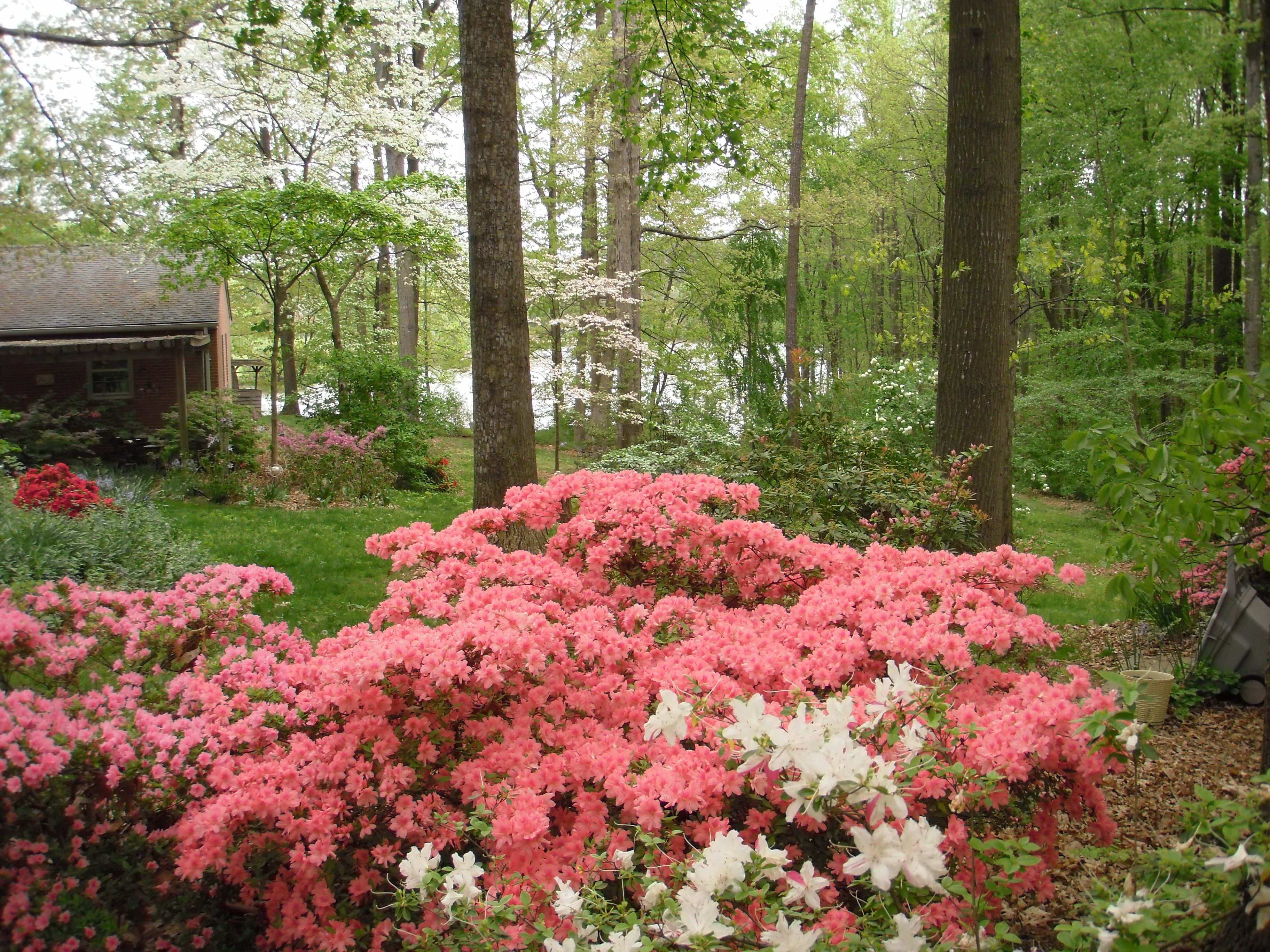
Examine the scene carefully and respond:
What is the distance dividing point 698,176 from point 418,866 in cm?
813

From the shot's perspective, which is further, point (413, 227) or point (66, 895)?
point (413, 227)

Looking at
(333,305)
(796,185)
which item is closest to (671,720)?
(796,185)

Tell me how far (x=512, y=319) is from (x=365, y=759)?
324 cm

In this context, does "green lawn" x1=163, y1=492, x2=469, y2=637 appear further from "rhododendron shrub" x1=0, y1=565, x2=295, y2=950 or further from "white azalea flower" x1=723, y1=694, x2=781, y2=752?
"white azalea flower" x1=723, y1=694, x2=781, y2=752

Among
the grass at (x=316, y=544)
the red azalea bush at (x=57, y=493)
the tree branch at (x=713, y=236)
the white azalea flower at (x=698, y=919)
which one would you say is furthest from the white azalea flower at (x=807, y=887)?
the tree branch at (x=713, y=236)

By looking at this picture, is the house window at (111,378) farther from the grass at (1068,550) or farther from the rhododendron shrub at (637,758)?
the rhododendron shrub at (637,758)

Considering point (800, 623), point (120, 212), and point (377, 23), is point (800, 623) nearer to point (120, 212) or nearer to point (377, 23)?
point (120, 212)

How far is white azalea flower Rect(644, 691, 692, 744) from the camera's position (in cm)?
170

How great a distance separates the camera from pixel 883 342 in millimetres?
20766

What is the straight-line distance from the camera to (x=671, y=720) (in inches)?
67.0

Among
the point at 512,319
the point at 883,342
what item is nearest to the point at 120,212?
the point at 512,319

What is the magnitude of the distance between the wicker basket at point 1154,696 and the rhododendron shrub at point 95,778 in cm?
424

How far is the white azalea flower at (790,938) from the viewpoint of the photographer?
4.47 ft

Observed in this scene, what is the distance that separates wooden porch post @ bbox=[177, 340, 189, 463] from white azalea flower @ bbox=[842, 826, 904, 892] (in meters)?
13.3
